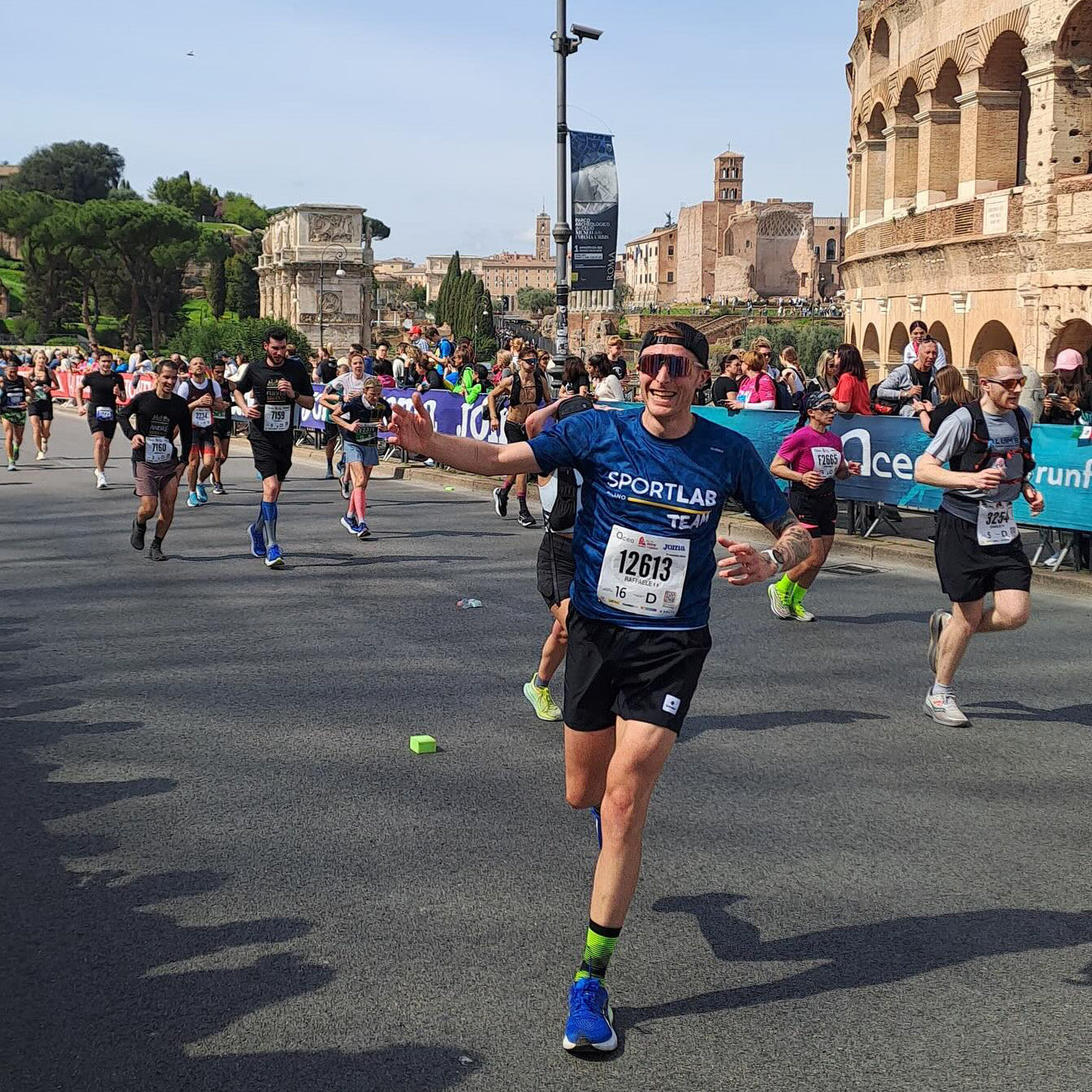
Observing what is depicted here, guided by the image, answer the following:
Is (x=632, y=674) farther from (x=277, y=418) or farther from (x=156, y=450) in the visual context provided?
(x=156, y=450)

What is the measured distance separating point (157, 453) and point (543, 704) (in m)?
7.05

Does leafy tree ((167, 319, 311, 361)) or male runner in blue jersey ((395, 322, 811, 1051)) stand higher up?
leafy tree ((167, 319, 311, 361))

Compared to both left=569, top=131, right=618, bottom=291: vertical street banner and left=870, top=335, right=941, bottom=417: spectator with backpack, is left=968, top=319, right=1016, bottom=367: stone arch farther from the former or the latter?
left=870, top=335, right=941, bottom=417: spectator with backpack

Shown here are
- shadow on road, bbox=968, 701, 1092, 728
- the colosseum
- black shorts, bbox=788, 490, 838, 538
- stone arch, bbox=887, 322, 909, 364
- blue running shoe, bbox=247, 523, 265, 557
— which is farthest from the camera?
stone arch, bbox=887, 322, 909, 364

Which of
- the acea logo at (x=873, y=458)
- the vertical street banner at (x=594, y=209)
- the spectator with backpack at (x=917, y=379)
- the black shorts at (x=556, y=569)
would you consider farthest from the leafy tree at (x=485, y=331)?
the black shorts at (x=556, y=569)

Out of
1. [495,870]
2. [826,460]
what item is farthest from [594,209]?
[495,870]

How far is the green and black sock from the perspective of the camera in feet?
14.0

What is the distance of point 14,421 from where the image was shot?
25.0m

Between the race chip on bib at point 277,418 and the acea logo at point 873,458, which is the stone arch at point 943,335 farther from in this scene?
the race chip on bib at point 277,418

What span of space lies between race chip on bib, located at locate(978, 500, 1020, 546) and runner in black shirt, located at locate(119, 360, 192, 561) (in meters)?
8.48

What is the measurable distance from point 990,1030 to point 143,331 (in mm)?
132860

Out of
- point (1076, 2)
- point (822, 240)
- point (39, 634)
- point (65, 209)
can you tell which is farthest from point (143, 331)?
point (39, 634)

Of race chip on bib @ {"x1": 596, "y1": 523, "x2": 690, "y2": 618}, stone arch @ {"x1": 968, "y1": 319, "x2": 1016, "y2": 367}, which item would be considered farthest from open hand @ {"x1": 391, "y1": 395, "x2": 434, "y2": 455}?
stone arch @ {"x1": 968, "y1": 319, "x2": 1016, "y2": 367}

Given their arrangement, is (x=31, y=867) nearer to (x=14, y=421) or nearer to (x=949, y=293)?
(x=14, y=421)
